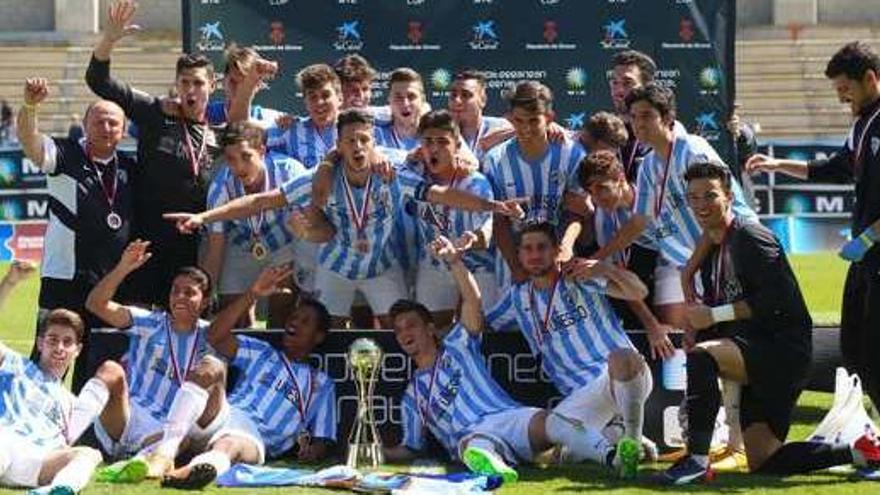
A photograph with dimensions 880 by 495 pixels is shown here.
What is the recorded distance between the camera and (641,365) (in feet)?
23.6

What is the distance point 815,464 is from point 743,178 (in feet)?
16.0

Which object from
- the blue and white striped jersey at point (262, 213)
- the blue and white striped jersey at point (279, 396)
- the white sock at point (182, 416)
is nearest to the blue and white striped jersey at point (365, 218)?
the blue and white striped jersey at point (262, 213)

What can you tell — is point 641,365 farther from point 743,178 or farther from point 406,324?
point 743,178

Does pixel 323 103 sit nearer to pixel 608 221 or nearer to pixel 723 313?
pixel 608 221

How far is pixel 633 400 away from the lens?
23.5 feet

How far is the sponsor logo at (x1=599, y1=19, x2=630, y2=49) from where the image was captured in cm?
1208

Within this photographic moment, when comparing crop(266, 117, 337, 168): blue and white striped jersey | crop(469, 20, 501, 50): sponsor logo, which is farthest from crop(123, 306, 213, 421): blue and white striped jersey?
crop(469, 20, 501, 50): sponsor logo

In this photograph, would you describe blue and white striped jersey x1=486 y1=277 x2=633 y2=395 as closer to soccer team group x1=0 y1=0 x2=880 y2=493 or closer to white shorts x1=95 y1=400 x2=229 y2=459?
soccer team group x1=0 y1=0 x2=880 y2=493

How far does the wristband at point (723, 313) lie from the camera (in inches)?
280

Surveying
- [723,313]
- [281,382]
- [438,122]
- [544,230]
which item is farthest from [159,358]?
[723,313]

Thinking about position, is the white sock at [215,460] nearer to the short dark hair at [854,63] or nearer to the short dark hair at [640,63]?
the short dark hair at [854,63]

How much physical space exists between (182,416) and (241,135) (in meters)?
1.61

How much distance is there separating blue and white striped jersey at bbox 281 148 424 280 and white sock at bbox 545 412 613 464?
1259 mm

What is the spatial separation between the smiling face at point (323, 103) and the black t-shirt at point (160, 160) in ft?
1.73
